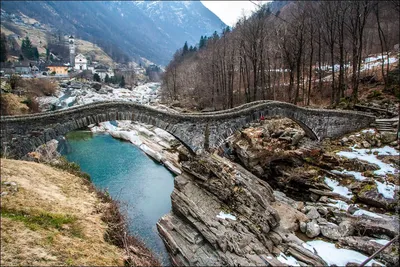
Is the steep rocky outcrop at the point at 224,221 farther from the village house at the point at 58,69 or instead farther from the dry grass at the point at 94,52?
the dry grass at the point at 94,52

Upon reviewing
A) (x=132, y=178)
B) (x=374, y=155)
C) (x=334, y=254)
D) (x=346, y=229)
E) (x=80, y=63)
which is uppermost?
(x=80, y=63)

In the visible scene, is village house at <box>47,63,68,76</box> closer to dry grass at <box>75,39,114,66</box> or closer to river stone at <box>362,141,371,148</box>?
dry grass at <box>75,39,114,66</box>

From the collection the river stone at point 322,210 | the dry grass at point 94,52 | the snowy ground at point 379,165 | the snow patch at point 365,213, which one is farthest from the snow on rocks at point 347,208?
the dry grass at point 94,52

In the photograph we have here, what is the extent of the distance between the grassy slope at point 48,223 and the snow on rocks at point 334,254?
8.45 meters

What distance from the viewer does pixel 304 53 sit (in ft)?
102

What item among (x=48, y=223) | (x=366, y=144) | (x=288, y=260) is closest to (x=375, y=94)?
(x=366, y=144)

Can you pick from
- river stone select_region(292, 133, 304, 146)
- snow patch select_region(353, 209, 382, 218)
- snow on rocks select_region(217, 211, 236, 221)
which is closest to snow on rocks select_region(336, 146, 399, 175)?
river stone select_region(292, 133, 304, 146)

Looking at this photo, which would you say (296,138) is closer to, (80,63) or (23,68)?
(23,68)

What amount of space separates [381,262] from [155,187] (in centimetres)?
1728

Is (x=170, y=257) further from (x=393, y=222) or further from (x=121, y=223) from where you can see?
(x=393, y=222)

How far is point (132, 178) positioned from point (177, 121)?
10.7 m

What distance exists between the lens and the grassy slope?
8.37 meters

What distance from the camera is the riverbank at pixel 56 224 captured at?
848cm

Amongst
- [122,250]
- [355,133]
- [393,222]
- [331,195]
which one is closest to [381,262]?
[393,222]
